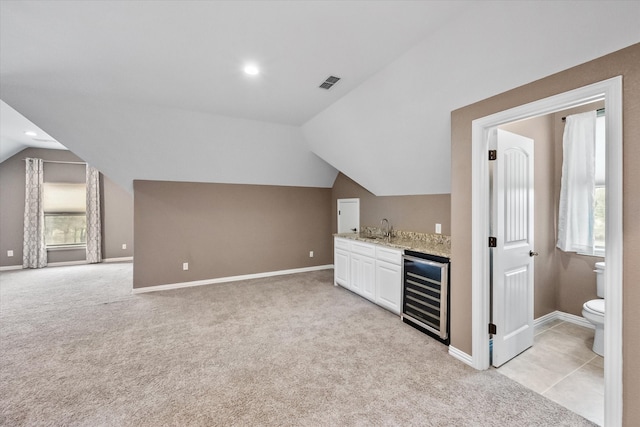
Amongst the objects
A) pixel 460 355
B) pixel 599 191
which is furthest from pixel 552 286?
pixel 460 355

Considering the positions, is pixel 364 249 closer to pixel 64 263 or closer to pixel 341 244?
pixel 341 244

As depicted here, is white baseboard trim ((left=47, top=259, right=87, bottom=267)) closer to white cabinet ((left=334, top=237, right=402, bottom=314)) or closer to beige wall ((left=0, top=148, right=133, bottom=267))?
beige wall ((left=0, top=148, right=133, bottom=267))

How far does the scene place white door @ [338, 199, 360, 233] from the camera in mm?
5445

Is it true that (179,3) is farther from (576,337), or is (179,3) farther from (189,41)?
(576,337)

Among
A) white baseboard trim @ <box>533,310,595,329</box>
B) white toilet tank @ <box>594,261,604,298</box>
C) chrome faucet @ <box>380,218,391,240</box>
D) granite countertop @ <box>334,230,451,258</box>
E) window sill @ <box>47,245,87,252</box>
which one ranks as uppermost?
chrome faucet @ <box>380,218,391,240</box>

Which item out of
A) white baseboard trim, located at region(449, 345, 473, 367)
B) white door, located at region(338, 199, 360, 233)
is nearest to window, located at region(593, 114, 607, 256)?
white baseboard trim, located at region(449, 345, 473, 367)

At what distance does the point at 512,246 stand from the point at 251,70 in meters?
3.02

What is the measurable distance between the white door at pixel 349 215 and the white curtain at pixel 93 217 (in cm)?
613

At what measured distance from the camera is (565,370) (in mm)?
2305

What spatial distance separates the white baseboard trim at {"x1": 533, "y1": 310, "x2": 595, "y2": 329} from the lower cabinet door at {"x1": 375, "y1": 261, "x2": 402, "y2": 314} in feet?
5.04

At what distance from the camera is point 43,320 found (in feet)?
11.2

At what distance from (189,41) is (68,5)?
2.38 feet

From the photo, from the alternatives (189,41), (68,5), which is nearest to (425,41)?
(189,41)

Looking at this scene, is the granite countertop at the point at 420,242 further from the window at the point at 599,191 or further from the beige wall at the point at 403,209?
the window at the point at 599,191
